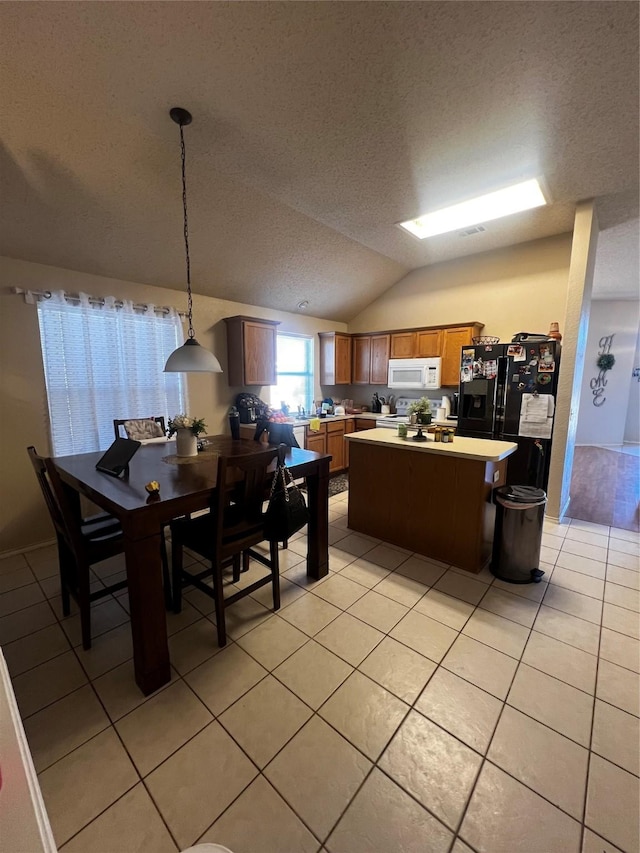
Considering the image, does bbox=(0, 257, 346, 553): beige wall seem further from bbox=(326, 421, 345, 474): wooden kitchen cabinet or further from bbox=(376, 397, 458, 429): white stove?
bbox=(376, 397, 458, 429): white stove

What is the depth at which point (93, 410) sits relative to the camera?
3271 mm

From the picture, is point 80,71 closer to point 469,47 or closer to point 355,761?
point 469,47

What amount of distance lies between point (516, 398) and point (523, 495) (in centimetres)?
161

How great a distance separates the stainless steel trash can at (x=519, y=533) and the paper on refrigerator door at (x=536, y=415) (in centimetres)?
130

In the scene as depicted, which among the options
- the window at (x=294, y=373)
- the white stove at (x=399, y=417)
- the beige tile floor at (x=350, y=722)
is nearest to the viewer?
the beige tile floor at (x=350, y=722)

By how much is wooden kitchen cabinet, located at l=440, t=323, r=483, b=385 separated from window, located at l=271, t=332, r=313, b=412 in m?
2.06

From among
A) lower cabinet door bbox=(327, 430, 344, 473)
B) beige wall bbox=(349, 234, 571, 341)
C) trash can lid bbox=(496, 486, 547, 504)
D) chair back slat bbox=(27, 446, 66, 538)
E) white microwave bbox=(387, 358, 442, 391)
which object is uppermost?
beige wall bbox=(349, 234, 571, 341)

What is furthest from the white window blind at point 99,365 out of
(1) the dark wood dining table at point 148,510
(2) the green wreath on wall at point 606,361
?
(2) the green wreath on wall at point 606,361

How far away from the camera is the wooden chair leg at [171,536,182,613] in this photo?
6.86ft

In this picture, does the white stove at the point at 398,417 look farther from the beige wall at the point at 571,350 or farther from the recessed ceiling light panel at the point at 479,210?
the recessed ceiling light panel at the point at 479,210

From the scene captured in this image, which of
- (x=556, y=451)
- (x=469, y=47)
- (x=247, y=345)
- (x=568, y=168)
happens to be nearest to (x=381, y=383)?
(x=247, y=345)

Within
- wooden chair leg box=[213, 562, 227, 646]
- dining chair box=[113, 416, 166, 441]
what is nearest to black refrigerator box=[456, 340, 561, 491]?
wooden chair leg box=[213, 562, 227, 646]

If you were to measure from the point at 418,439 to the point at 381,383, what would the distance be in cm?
267

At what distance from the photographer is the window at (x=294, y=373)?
5219 millimetres
